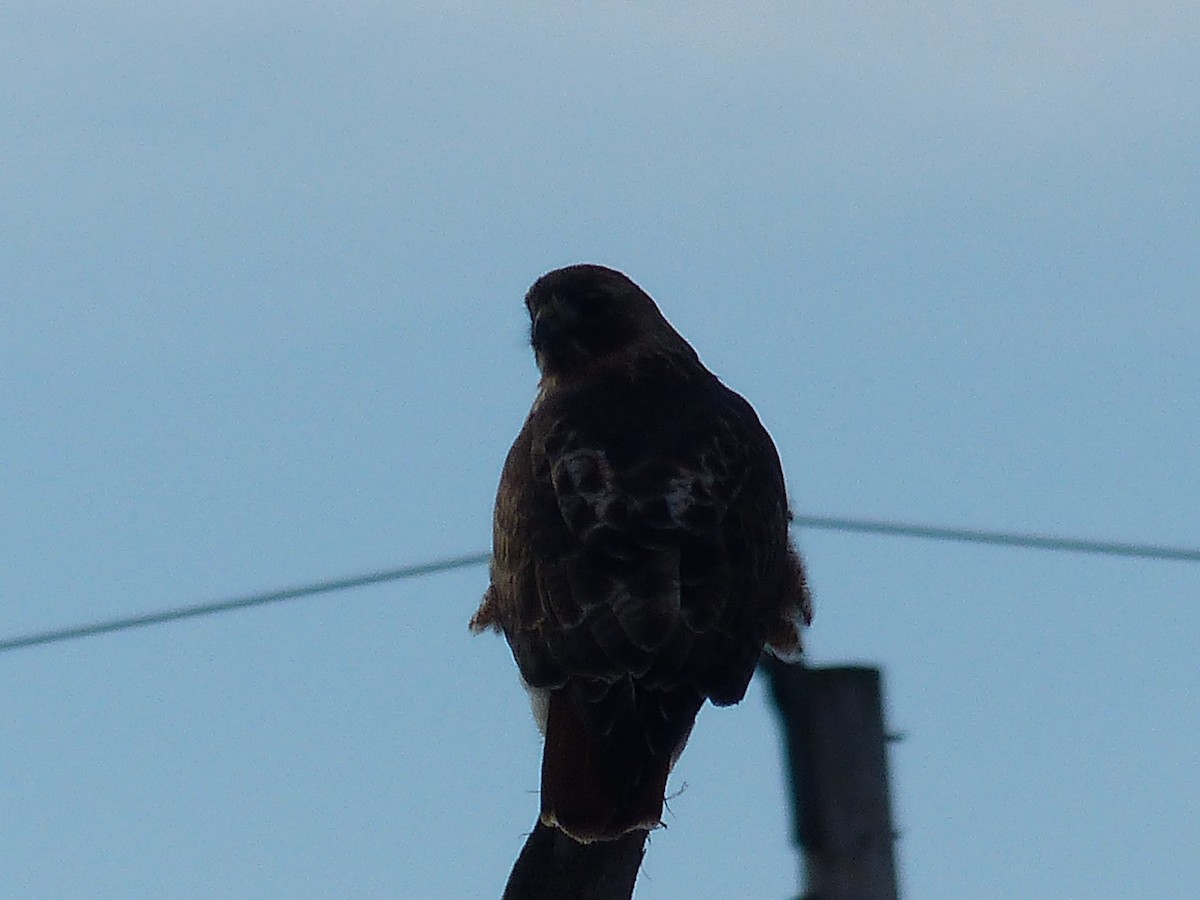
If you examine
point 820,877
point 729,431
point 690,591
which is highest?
point 729,431

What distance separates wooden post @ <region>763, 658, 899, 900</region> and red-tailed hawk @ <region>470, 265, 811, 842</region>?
431 mm

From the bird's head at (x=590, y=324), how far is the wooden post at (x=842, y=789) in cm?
286

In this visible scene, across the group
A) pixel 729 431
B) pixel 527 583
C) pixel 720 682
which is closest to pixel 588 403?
pixel 729 431

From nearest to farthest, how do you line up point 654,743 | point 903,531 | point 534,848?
1. point 534,848
2. point 654,743
3. point 903,531

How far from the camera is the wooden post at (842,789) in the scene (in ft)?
18.0

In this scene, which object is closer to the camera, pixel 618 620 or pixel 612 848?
pixel 612 848

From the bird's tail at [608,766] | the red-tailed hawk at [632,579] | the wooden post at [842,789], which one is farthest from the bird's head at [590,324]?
the wooden post at [842,789]

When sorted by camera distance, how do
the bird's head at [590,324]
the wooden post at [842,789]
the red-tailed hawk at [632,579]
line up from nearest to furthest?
the wooden post at [842,789], the red-tailed hawk at [632,579], the bird's head at [590,324]

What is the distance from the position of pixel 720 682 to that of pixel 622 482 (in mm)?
795

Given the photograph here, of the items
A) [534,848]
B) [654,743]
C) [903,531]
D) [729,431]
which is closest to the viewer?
[534,848]

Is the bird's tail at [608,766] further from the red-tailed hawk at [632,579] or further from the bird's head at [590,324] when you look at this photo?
the bird's head at [590,324]

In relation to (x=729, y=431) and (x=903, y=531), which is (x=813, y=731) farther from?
(x=729, y=431)

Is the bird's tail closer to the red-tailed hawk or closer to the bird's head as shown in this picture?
the red-tailed hawk

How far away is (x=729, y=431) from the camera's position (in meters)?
7.22
